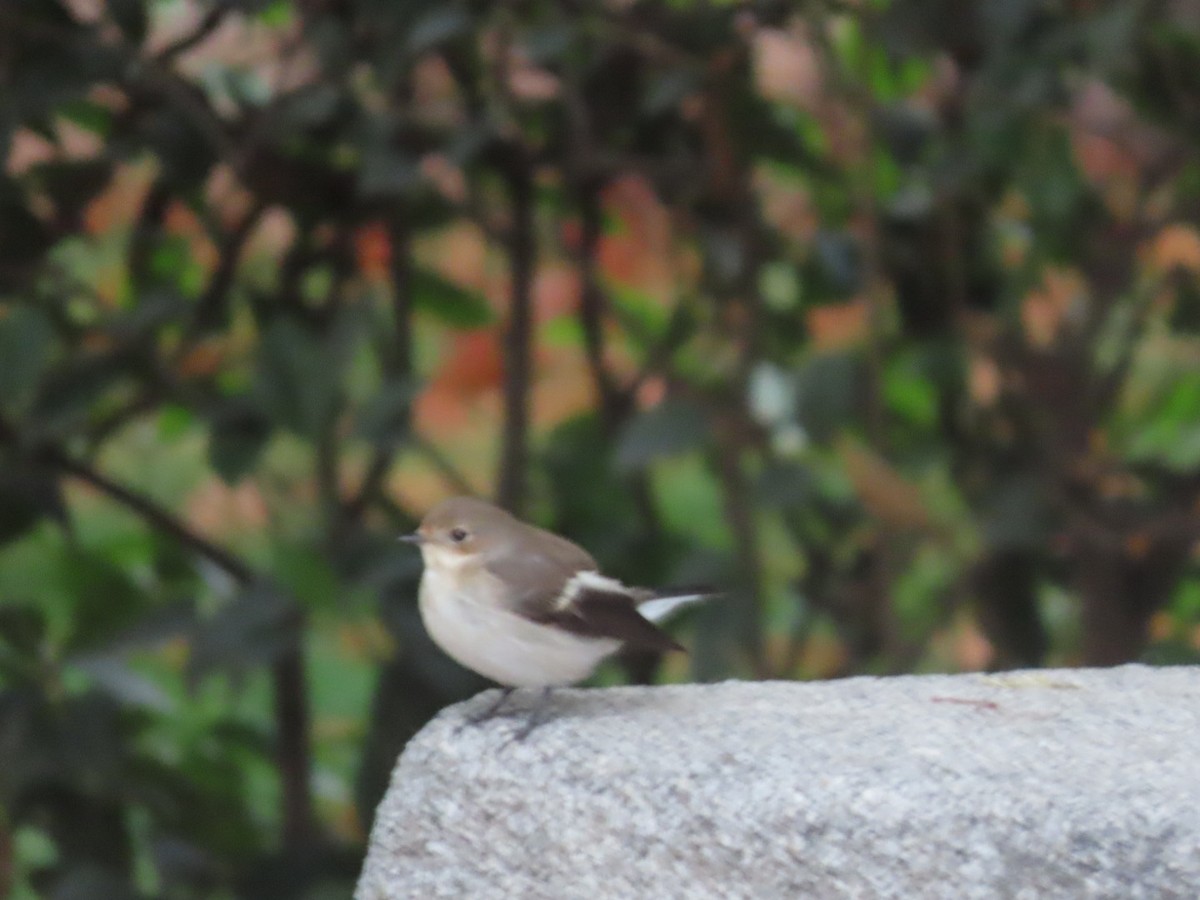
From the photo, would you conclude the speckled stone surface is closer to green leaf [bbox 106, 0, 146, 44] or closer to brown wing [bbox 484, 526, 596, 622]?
brown wing [bbox 484, 526, 596, 622]

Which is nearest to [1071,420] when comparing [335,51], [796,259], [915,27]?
[796,259]

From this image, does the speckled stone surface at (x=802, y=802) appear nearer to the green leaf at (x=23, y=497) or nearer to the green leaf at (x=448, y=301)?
the green leaf at (x=23, y=497)

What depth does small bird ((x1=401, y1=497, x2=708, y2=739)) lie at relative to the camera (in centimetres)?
238

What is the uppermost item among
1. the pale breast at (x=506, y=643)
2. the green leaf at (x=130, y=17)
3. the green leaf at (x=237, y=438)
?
the green leaf at (x=130, y=17)

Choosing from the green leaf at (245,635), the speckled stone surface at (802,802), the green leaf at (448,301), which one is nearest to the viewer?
the speckled stone surface at (802,802)

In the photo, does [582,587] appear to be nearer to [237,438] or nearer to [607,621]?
[607,621]

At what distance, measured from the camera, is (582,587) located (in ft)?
7.96

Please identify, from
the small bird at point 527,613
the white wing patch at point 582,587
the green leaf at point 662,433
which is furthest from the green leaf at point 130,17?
the white wing patch at point 582,587

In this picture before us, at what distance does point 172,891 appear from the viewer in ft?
11.2

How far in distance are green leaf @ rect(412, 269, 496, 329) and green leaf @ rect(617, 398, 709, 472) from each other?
1.65 feet

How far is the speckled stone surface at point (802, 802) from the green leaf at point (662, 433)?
0.73 meters

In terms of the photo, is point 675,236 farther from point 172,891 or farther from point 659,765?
point 659,765

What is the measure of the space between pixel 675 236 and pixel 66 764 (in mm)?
1211

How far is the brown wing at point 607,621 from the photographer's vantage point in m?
2.38
